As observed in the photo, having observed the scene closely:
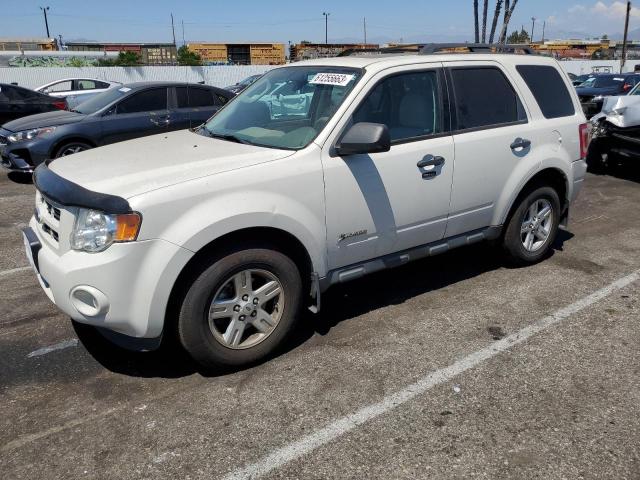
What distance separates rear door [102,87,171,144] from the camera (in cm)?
903

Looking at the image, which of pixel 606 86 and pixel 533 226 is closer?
pixel 533 226

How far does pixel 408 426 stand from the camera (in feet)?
9.64

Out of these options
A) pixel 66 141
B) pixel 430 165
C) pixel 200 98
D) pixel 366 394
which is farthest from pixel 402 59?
pixel 200 98

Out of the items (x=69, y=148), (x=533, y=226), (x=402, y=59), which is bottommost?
(x=533, y=226)

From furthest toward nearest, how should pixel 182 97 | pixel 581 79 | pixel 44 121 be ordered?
pixel 581 79 → pixel 182 97 → pixel 44 121

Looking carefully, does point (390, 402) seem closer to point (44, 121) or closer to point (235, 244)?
point (235, 244)

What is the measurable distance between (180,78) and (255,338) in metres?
32.7

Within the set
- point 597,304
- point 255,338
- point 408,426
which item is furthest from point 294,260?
point 597,304

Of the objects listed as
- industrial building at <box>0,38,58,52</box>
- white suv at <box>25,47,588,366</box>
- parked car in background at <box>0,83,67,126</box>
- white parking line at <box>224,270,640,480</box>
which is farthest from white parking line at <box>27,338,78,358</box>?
industrial building at <box>0,38,58,52</box>

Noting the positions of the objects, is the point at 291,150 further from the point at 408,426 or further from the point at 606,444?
the point at 606,444

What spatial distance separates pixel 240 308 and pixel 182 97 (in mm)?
7260

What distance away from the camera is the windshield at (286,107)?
3.74 metres

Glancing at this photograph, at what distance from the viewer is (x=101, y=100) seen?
9.48 meters

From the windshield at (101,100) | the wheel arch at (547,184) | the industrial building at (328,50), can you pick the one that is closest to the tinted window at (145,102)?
the windshield at (101,100)
